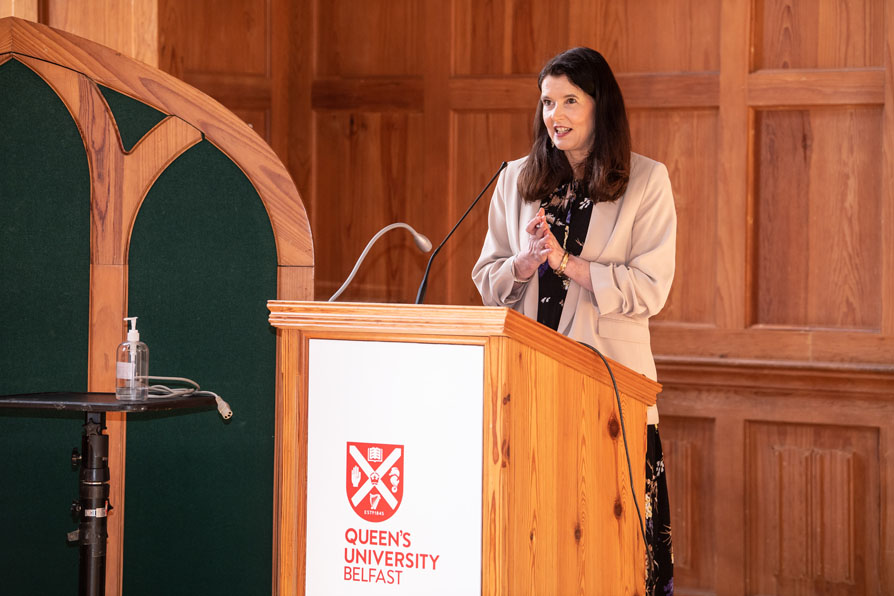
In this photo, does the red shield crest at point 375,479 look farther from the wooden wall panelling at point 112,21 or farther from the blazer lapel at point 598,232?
the wooden wall panelling at point 112,21

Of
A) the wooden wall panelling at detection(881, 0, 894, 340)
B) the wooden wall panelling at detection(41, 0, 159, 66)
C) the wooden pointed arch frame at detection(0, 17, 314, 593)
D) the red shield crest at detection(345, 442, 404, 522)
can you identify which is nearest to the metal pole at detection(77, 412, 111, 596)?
the wooden pointed arch frame at detection(0, 17, 314, 593)

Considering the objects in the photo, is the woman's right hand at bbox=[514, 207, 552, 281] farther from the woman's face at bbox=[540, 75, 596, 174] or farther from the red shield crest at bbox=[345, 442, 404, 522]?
the red shield crest at bbox=[345, 442, 404, 522]

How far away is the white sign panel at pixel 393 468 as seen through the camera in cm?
155

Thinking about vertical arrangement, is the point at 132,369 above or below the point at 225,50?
below

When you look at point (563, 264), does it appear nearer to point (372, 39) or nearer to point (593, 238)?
point (593, 238)

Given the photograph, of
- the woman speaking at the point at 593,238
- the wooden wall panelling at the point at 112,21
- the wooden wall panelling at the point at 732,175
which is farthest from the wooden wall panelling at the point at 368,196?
the woman speaking at the point at 593,238

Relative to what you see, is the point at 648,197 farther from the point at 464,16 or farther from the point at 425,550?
the point at 464,16

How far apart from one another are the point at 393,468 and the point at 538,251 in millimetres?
848

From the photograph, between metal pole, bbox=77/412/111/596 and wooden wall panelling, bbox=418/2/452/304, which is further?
wooden wall panelling, bbox=418/2/452/304

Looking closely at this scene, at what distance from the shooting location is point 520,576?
1573mm

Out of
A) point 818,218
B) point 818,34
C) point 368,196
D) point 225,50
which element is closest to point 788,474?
point 818,218

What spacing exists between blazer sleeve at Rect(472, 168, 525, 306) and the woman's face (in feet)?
0.59

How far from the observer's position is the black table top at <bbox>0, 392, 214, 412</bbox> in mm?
1967

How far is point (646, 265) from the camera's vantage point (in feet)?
7.77
